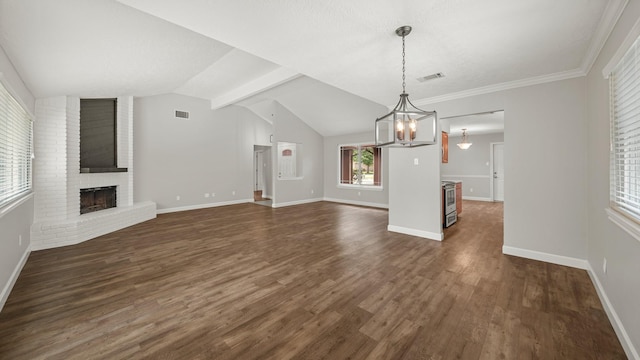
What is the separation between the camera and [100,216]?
457 centimetres

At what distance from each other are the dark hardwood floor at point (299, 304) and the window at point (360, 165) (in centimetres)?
444

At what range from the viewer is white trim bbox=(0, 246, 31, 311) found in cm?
225

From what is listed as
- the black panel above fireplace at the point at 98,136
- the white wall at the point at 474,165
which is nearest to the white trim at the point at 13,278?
the black panel above fireplace at the point at 98,136

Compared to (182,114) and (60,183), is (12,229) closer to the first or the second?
(60,183)

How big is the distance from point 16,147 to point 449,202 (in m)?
6.94

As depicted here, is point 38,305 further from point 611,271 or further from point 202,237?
point 611,271

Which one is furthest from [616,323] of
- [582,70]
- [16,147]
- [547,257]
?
[16,147]

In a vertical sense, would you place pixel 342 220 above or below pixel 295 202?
below

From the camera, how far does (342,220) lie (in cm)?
584

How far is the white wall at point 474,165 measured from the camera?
8.95 metres

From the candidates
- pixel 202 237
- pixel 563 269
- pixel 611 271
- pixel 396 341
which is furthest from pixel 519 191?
pixel 202 237

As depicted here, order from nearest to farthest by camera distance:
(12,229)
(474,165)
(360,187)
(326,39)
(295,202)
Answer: (326,39) < (12,229) < (360,187) < (295,202) < (474,165)

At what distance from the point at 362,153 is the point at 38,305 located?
307 inches

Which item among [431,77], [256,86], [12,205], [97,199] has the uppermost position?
[256,86]
